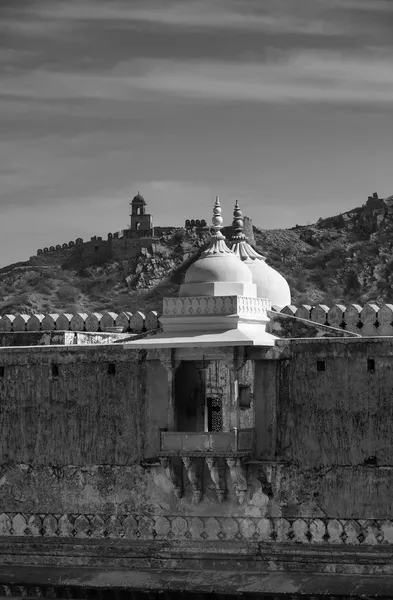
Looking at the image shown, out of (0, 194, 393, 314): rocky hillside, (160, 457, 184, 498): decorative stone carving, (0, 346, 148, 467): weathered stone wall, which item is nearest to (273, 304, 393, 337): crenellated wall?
(0, 346, 148, 467): weathered stone wall

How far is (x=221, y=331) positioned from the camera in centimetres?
2495

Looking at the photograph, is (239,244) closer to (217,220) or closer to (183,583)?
(217,220)

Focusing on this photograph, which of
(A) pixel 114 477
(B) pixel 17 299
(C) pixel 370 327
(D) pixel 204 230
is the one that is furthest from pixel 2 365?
(D) pixel 204 230

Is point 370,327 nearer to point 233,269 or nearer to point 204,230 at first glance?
point 233,269

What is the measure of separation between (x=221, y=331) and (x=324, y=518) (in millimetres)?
2683

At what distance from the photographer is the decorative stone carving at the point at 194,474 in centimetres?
2478

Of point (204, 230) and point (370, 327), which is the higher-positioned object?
point (204, 230)

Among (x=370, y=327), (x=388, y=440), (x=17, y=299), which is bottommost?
(x=388, y=440)

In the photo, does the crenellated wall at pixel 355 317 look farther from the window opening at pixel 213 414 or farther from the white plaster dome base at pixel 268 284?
the window opening at pixel 213 414

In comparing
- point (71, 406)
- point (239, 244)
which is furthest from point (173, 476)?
point (239, 244)

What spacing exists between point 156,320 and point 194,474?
11.0 feet

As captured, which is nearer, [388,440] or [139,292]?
[388,440]

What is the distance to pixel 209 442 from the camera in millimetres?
24703

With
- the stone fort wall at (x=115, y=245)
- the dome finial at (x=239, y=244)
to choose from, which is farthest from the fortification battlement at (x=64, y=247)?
the dome finial at (x=239, y=244)
